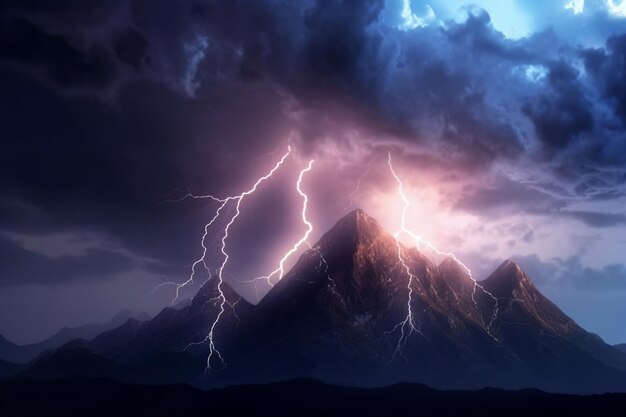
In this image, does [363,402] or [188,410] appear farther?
[363,402]

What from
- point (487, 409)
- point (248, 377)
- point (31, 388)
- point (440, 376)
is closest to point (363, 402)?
point (487, 409)

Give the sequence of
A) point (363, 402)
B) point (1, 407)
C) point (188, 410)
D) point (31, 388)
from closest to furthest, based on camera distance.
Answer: point (188, 410) → point (363, 402) → point (1, 407) → point (31, 388)

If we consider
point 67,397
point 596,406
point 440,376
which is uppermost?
point 440,376

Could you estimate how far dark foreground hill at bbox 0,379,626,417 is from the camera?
8750cm

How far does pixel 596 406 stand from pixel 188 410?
69.0 metres

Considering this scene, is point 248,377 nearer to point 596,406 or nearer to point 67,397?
point 67,397

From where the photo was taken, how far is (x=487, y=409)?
87.9m

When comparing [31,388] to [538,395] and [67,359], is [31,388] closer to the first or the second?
[67,359]

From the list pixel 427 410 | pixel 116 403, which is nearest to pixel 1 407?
pixel 116 403

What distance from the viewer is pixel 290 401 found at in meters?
99.2

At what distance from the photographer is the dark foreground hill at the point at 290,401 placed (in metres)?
87.5

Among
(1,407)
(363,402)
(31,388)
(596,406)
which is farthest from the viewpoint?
(31,388)

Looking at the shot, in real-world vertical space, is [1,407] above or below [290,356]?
below

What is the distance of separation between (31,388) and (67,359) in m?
80.4
